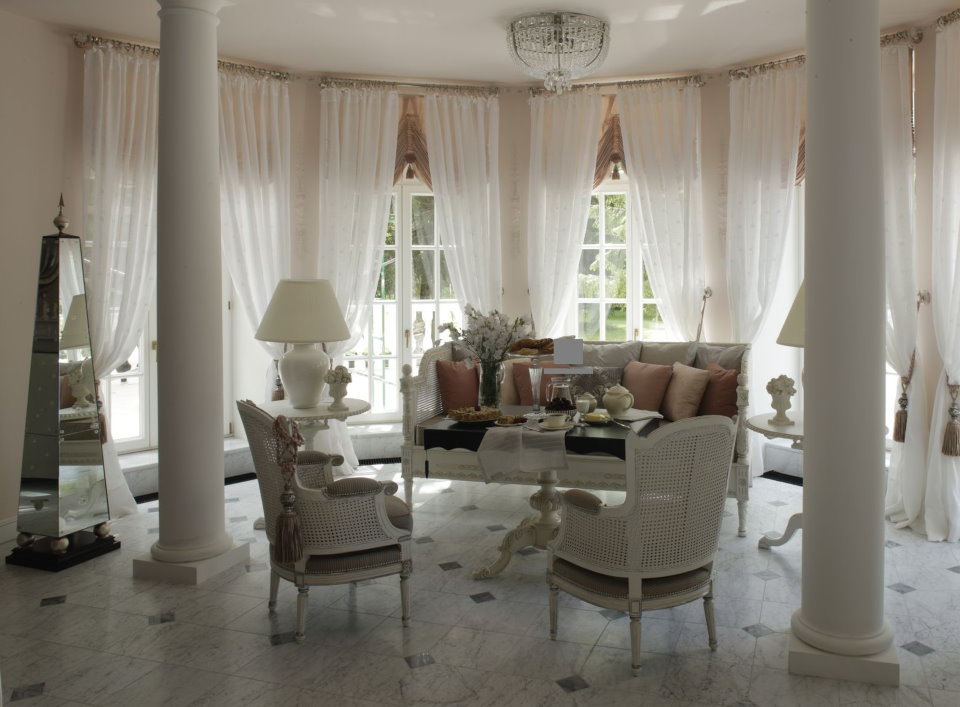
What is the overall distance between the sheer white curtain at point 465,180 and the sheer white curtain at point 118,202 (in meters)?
2.20

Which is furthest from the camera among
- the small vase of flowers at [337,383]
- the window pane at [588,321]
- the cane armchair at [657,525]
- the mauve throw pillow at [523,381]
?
the window pane at [588,321]

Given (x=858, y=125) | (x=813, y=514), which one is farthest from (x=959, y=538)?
(x=858, y=125)

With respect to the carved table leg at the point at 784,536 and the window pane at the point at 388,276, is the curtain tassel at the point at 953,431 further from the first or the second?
the window pane at the point at 388,276

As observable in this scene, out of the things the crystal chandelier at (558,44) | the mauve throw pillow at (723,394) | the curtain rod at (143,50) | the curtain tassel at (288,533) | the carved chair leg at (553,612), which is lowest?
the carved chair leg at (553,612)

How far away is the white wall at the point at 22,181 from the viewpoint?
5211 mm

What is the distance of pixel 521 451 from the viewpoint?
4.32 meters

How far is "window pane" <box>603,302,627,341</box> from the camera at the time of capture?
7.16 metres

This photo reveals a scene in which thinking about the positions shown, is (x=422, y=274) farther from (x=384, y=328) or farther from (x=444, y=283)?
(x=384, y=328)

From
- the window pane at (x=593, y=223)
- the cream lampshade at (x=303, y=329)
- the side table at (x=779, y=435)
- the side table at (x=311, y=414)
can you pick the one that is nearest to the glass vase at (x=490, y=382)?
the side table at (x=311, y=414)

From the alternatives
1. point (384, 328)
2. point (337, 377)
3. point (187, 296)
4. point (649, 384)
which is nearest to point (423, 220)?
point (384, 328)

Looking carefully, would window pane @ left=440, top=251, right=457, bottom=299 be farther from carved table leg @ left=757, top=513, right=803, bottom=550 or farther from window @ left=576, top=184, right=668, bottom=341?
carved table leg @ left=757, top=513, right=803, bottom=550

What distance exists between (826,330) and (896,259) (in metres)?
2.73

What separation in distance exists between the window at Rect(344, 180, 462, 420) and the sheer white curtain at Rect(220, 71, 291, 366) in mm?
989

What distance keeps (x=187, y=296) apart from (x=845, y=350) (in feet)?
10.4
